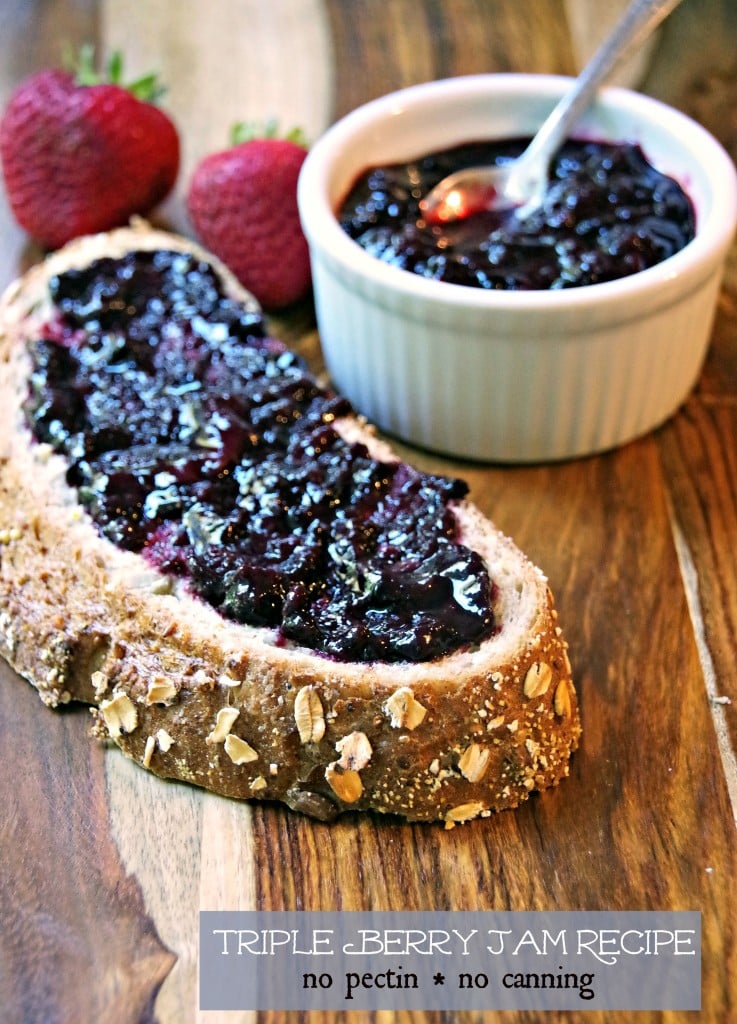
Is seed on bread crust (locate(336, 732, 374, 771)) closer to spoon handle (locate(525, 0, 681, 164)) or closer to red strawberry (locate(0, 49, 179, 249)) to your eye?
spoon handle (locate(525, 0, 681, 164))

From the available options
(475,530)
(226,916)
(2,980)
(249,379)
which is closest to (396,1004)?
(226,916)

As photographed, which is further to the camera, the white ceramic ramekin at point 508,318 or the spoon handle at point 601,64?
the spoon handle at point 601,64

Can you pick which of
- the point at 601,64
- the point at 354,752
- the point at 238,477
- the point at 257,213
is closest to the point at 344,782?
the point at 354,752

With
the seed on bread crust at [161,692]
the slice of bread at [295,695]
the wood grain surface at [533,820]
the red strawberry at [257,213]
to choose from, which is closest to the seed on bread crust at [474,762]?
the slice of bread at [295,695]

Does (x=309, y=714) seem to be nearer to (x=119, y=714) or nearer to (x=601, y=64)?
(x=119, y=714)

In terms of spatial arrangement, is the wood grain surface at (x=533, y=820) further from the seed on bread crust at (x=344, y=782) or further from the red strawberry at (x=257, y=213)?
the red strawberry at (x=257, y=213)

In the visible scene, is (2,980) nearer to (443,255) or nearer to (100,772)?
(100,772)

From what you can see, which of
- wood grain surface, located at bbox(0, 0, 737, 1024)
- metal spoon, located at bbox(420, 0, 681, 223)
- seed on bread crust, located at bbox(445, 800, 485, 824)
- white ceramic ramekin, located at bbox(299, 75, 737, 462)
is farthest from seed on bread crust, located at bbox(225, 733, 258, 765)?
metal spoon, located at bbox(420, 0, 681, 223)
